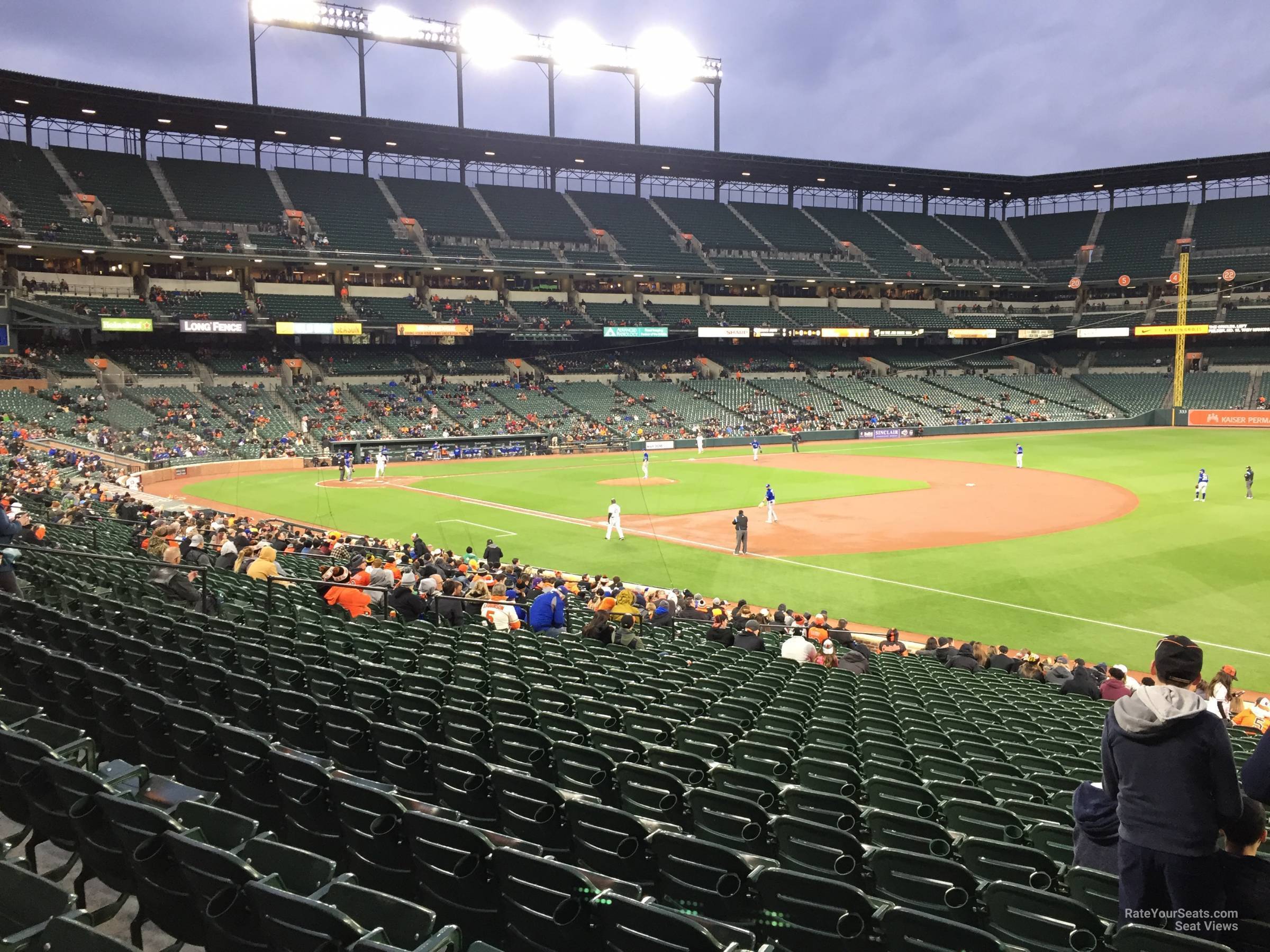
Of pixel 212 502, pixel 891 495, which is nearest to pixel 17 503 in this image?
pixel 212 502

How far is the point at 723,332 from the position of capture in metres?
82.3

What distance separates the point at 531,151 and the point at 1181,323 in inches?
2568

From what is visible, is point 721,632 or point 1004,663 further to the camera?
point 1004,663

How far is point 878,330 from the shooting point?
88.9 meters

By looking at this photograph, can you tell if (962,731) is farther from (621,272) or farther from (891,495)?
(621,272)

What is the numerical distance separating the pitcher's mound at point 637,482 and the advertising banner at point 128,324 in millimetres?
36325

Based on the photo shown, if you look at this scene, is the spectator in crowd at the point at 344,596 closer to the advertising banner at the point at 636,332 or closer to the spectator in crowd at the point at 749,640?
the spectator in crowd at the point at 749,640

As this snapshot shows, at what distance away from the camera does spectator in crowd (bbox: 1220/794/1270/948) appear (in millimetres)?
3830

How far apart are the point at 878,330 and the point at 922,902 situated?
294 feet

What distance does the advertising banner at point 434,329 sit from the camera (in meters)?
70.2

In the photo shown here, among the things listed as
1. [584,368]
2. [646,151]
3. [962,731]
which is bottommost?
[962,731]

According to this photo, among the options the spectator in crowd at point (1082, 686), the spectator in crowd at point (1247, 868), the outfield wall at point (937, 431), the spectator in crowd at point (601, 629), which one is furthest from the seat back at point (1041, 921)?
the outfield wall at point (937, 431)

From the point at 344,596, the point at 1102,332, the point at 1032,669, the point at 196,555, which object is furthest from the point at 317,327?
the point at 1102,332

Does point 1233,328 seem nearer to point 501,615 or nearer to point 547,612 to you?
point 547,612
